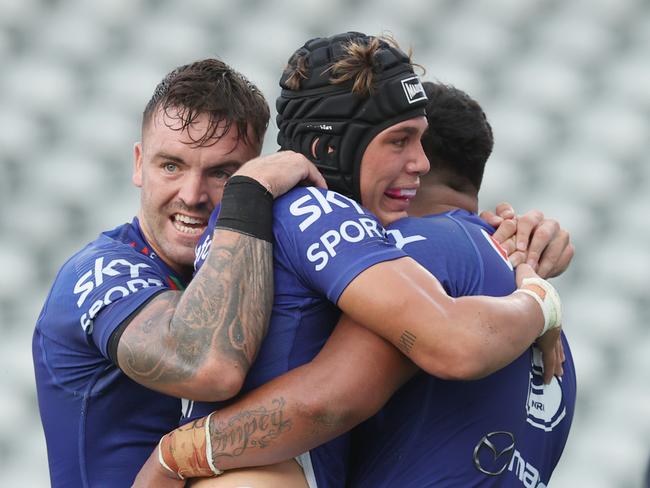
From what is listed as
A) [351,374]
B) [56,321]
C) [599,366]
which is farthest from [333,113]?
[599,366]

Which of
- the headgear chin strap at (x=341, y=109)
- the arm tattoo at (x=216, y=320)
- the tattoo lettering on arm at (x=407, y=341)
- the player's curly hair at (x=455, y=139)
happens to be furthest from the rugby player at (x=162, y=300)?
the player's curly hair at (x=455, y=139)

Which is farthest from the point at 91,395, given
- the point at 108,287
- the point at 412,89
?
the point at 412,89

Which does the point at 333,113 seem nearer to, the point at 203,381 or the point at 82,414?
the point at 203,381

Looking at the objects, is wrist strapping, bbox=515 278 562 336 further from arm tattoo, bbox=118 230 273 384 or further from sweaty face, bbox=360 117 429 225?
arm tattoo, bbox=118 230 273 384

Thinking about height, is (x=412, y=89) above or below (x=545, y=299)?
above

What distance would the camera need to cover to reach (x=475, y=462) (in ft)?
6.33

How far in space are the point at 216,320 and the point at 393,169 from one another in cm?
50

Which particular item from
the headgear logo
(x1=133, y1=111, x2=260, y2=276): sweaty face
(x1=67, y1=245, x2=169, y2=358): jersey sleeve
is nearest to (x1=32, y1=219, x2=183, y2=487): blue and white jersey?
(x1=67, y1=245, x2=169, y2=358): jersey sleeve

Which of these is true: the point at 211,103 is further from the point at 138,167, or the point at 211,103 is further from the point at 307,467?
the point at 307,467

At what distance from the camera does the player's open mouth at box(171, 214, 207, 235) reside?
235 cm

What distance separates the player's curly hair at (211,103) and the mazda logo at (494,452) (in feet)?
2.76

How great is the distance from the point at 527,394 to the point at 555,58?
2.62 m

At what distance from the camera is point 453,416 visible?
1.93 metres

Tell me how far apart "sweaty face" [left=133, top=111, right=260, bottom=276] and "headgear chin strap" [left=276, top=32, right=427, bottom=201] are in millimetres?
248
